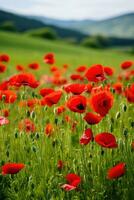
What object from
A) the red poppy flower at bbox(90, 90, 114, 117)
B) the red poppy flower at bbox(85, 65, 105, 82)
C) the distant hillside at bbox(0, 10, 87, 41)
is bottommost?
the red poppy flower at bbox(90, 90, 114, 117)

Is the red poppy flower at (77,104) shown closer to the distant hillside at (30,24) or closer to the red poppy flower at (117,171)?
the red poppy flower at (117,171)

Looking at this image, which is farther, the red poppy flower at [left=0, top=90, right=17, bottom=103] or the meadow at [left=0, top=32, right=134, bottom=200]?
the red poppy flower at [left=0, top=90, right=17, bottom=103]

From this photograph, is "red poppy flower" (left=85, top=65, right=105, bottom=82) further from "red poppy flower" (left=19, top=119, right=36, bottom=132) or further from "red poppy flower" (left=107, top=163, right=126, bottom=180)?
"red poppy flower" (left=107, top=163, right=126, bottom=180)

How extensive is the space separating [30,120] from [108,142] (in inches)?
50.5

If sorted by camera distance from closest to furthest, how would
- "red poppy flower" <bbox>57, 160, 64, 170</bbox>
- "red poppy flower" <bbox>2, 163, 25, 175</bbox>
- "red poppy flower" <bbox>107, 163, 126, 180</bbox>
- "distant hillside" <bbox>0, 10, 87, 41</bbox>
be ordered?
"red poppy flower" <bbox>107, 163, 126, 180</bbox> < "red poppy flower" <bbox>2, 163, 25, 175</bbox> < "red poppy flower" <bbox>57, 160, 64, 170</bbox> < "distant hillside" <bbox>0, 10, 87, 41</bbox>

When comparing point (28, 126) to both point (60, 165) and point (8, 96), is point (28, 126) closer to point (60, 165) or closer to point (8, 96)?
point (8, 96)

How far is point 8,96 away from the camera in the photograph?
13.8ft

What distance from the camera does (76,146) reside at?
425 centimetres

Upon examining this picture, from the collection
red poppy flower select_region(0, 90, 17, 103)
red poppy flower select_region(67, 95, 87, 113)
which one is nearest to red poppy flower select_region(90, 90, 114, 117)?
red poppy flower select_region(67, 95, 87, 113)

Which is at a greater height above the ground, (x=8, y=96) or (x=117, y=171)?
(x=8, y=96)

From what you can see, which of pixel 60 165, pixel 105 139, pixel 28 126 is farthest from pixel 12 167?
pixel 28 126

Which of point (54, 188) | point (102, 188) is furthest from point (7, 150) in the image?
point (102, 188)

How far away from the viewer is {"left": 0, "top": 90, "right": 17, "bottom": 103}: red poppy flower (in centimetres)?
413

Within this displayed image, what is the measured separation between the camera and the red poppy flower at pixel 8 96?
4129mm
